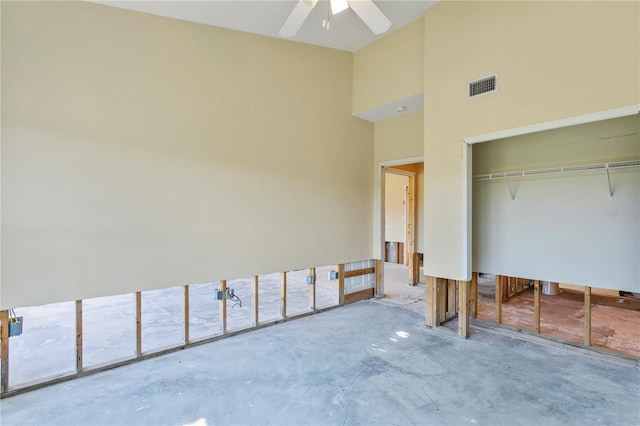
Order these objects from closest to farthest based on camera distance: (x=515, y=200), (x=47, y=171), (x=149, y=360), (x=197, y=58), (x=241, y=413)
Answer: (x=241, y=413) → (x=47, y=171) → (x=149, y=360) → (x=197, y=58) → (x=515, y=200)

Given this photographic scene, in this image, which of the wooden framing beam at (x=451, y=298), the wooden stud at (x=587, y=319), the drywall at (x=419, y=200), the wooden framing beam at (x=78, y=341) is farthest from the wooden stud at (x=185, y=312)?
the drywall at (x=419, y=200)

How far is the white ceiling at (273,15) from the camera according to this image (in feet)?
9.77

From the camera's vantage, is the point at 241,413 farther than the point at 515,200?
No

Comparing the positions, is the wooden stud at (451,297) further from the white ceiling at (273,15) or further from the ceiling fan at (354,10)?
the white ceiling at (273,15)

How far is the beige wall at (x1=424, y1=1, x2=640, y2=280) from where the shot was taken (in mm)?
2459

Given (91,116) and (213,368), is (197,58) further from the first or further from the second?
(213,368)

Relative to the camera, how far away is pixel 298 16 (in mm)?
2486

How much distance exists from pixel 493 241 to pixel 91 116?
4612mm

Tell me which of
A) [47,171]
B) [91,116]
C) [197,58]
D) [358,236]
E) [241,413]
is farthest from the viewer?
[358,236]

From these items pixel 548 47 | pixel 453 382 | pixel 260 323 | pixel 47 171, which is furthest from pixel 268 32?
pixel 453 382

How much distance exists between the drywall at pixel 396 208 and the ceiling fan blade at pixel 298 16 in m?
6.70

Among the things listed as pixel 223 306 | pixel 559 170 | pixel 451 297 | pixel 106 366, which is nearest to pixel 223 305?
pixel 223 306

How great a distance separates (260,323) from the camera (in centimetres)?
386

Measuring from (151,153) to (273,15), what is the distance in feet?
6.75
